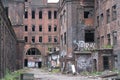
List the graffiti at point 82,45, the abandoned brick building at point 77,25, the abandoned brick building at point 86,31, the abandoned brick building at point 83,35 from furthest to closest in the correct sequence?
the abandoned brick building at point 77,25 < the graffiti at point 82,45 < the abandoned brick building at point 86,31 < the abandoned brick building at point 83,35

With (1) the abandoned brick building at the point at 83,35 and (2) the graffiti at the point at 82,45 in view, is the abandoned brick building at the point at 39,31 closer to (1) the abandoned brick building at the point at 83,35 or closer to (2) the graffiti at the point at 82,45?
(1) the abandoned brick building at the point at 83,35

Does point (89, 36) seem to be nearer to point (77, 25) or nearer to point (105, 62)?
point (77, 25)

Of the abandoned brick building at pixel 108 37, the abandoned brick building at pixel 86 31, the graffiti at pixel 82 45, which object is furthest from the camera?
the graffiti at pixel 82 45

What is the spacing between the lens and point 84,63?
4112 cm

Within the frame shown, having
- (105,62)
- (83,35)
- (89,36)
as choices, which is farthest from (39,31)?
(105,62)

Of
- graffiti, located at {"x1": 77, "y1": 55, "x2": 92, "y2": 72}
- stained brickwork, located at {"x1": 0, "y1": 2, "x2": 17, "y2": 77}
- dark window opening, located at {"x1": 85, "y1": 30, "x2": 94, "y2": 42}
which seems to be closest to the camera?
stained brickwork, located at {"x1": 0, "y1": 2, "x2": 17, "y2": 77}

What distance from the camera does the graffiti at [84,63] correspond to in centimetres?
4112

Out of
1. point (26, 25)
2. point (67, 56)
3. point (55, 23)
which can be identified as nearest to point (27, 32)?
point (26, 25)

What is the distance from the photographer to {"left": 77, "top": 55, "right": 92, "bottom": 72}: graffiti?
4112cm

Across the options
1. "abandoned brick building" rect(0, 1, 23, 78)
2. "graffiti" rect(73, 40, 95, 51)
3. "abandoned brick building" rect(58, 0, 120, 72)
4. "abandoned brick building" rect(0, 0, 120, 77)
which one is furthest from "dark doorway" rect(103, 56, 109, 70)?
"abandoned brick building" rect(0, 1, 23, 78)

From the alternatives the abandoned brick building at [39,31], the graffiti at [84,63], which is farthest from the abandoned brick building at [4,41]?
the abandoned brick building at [39,31]

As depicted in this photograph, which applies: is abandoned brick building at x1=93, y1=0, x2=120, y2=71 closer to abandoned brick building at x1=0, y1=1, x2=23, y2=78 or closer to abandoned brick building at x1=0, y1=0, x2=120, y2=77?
abandoned brick building at x1=0, y1=0, x2=120, y2=77

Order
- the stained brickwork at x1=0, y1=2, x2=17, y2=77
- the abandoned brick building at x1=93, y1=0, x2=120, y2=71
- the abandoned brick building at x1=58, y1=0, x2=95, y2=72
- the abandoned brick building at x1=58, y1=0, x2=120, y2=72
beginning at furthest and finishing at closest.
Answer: the abandoned brick building at x1=58, y1=0, x2=95, y2=72, the abandoned brick building at x1=58, y1=0, x2=120, y2=72, the abandoned brick building at x1=93, y1=0, x2=120, y2=71, the stained brickwork at x1=0, y1=2, x2=17, y2=77

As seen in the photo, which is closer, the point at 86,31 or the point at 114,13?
the point at 114,13
